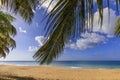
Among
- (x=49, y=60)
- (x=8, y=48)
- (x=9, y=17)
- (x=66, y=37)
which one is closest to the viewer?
(x=66, y=37)

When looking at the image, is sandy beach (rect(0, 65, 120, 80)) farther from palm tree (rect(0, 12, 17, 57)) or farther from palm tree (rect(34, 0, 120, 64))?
palm tree (rect(34, 0, 120, 64))

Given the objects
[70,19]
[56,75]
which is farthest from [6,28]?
[70,19]

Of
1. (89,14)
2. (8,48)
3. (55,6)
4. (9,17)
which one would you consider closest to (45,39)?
(55,6)

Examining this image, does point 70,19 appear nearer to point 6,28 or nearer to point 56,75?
Answer: point 6,28

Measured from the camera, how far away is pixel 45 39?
224 centimetres

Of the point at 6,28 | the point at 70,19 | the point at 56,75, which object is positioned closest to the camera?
the point at 70,19

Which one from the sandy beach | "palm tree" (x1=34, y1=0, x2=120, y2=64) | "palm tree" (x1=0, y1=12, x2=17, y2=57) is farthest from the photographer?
the sandy beach

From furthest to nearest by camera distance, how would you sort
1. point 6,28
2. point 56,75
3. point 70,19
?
point 56,75
point 6,28
point 70,19

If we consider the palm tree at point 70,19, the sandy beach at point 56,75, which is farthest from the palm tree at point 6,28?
the palm tree at point 70,19

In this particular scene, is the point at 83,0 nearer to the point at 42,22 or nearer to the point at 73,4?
the point at 73,4

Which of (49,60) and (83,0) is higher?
(83,0)

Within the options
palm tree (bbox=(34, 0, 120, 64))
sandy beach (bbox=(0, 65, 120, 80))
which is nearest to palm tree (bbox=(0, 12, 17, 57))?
sandy beach (bbox=(0, 65, 120, 80))

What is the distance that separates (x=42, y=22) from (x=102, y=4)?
487 millimetres

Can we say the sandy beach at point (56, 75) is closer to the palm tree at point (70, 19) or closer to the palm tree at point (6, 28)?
the palm tree at point (6, 28)
